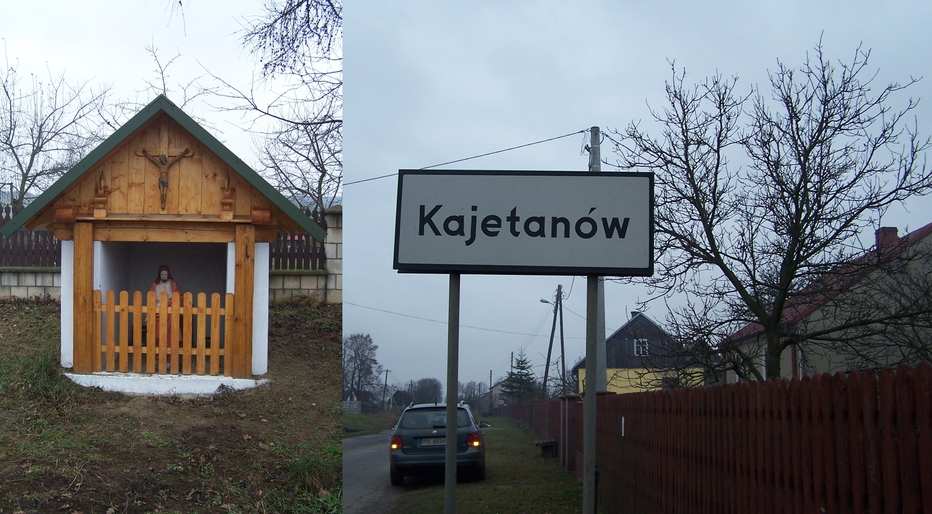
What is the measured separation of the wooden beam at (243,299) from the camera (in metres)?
7.73

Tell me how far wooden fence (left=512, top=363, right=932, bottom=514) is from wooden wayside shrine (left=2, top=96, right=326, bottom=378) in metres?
4.20

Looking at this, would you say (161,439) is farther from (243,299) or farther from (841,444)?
(841,444)

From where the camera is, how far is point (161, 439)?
23.2 ft

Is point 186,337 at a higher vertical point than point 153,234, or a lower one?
lower

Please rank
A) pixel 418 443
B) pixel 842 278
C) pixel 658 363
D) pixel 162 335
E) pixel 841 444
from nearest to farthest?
pixel 841 444 < pixel 162 335 < pixel 842 278 < pixel 418 443 < pixel 658 363

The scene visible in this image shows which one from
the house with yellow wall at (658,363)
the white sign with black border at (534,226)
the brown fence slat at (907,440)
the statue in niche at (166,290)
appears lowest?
the house with yellow wall at (658,363)

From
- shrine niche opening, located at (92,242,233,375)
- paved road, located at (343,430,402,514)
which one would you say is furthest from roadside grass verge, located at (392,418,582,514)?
shrine niche opening, located at (92,242,233,375)

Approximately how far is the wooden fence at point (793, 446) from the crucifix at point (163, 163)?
5106mm

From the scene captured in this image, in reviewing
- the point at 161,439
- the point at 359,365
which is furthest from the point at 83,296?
the point at 359,365

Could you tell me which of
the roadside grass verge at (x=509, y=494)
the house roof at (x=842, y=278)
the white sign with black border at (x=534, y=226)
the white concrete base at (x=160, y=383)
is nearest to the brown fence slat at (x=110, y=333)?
the white concrete base at (x=160, y=383)

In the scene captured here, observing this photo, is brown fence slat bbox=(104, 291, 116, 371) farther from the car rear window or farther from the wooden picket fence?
the car rear window

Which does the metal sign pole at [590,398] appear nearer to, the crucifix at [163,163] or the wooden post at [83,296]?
the crucifix at [163,163]

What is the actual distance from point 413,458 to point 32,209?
16.4 feet

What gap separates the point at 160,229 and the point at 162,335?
108 cm
